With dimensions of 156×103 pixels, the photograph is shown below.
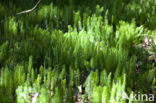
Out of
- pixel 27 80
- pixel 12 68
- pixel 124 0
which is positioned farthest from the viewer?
pixel 124 0

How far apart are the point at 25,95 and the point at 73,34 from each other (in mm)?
953

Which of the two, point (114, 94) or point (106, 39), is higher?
point (106, 39)

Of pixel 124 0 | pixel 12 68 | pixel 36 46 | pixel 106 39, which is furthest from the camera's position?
pixel 124 0

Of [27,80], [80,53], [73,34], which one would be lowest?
[27,80]

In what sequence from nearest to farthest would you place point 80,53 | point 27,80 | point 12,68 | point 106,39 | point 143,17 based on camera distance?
1. point 27,80
2. point 12,68
3. point 80,53
4. point 106,39
5. point 143,17

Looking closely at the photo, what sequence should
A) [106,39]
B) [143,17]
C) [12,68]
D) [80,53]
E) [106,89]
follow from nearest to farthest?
[106,89] → [12,68] → [80,53] → [106,39] → [143,17]

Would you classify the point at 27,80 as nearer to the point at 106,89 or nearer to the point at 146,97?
the point at 106,89

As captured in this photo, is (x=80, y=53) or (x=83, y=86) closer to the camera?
(x=83, y=86)

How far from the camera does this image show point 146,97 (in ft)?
5.00

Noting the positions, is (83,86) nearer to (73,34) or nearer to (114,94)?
(114,94)

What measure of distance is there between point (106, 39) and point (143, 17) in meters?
0.92

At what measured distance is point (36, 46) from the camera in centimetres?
217

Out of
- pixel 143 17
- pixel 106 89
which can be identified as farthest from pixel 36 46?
pixel 143 17

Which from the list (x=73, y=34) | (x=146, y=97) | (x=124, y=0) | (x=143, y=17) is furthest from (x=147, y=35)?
(x=124, y=0)
